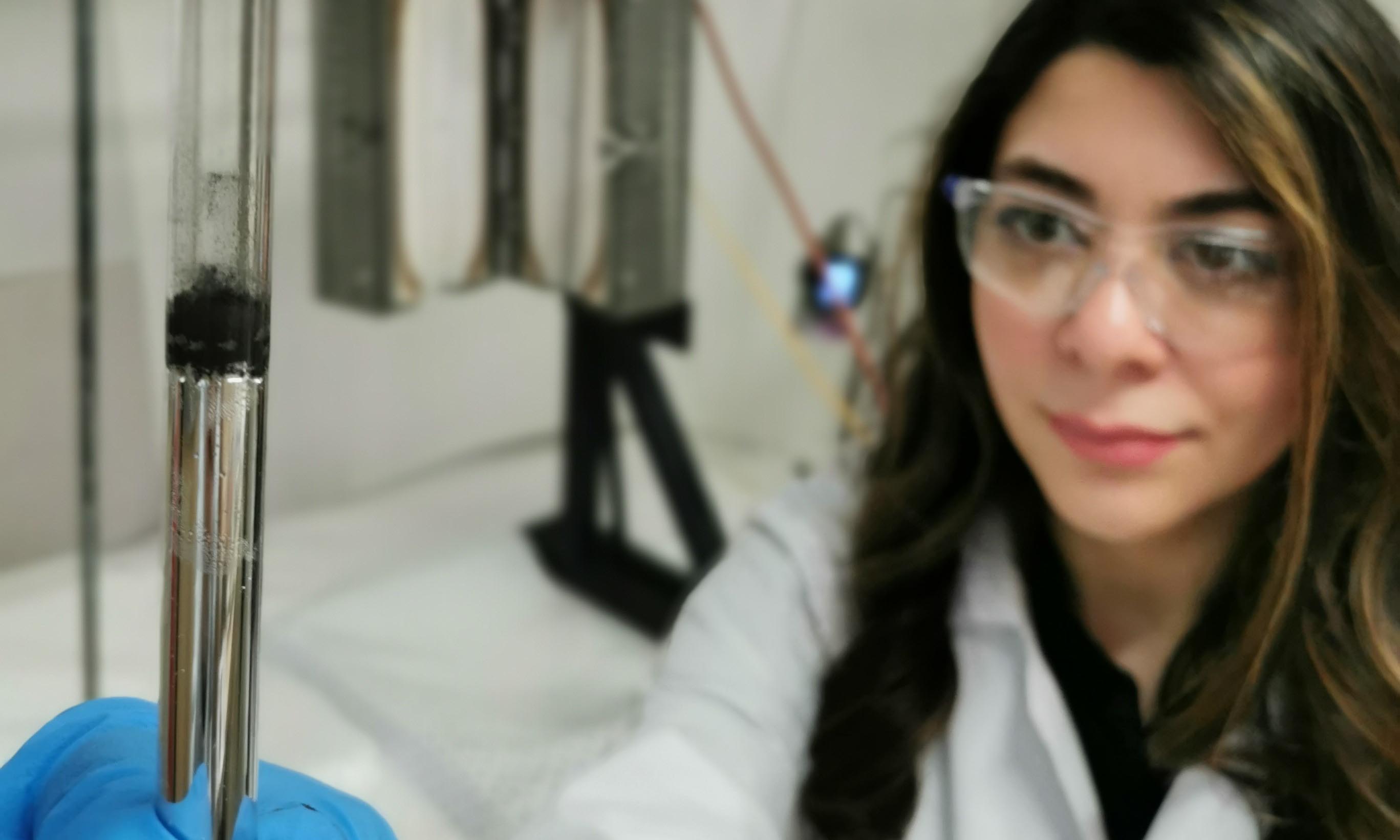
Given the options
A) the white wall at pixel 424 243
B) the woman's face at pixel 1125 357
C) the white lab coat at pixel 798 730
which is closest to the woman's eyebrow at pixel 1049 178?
the woman's face at pixel 1125 357

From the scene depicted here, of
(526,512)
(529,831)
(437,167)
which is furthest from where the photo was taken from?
(526,512)

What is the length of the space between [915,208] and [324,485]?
38.8 inches

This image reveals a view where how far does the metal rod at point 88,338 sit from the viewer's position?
3.91 feet

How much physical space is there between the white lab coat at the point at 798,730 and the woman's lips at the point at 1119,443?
21cm

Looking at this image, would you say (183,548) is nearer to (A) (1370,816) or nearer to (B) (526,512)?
(A) (1370,816)

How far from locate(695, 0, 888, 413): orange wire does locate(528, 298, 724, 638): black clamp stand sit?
0.28 meters

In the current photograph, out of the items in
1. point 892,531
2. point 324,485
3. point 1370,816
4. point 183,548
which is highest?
point 183,548

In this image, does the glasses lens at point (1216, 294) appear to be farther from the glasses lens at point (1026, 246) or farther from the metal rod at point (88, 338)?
the metal rod at point (88, 338)

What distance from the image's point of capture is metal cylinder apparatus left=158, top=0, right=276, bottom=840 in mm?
409

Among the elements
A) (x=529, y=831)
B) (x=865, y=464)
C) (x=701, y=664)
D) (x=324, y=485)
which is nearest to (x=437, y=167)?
(x=324, y=485)

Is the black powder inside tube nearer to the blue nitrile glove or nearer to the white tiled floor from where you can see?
the blue nitrile glove

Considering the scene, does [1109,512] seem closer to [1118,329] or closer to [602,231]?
[1118,329]

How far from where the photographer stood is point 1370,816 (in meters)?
0.83

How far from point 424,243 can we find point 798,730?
0.77 metres
